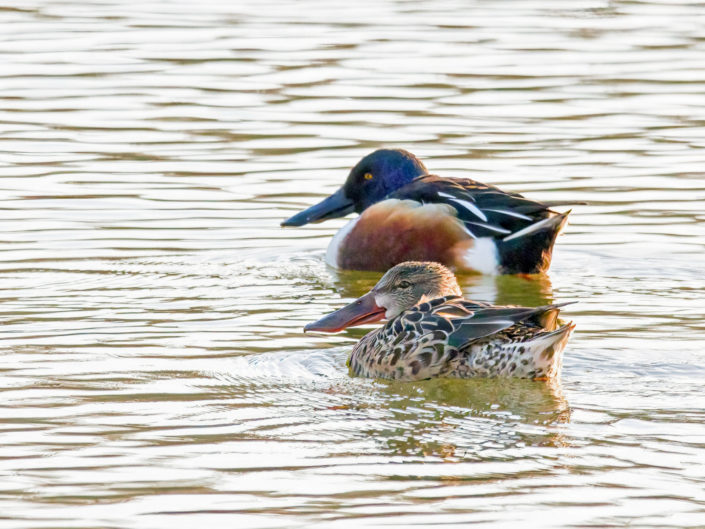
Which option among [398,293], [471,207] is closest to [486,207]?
[471,207]

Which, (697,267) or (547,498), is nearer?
(547,498)

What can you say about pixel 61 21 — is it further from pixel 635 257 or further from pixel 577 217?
pixel 635 257

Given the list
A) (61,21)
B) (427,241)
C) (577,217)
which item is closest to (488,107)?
(577,217)

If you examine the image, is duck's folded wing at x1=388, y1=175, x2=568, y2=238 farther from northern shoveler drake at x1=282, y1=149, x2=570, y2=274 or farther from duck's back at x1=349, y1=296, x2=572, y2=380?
duck's back at x1=349, y1=296, x2=572, y2=380

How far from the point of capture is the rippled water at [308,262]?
5875 mm

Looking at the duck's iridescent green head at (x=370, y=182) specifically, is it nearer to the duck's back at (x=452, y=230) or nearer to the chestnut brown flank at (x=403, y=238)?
the duck's back at (x=452, y=230)

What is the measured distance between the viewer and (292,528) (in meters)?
5.39

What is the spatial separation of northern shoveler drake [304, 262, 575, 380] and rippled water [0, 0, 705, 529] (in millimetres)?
98

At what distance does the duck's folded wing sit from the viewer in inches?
402

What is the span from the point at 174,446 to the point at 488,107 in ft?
29.2

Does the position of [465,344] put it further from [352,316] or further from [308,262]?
[308,262]

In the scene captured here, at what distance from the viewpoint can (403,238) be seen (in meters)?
10.7

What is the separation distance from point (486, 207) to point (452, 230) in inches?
11.1

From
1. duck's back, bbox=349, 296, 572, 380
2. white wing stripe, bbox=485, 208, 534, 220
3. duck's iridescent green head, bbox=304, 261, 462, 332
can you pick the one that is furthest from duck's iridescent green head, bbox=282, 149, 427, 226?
duck's back, bbox=349, 296, 572, 380
